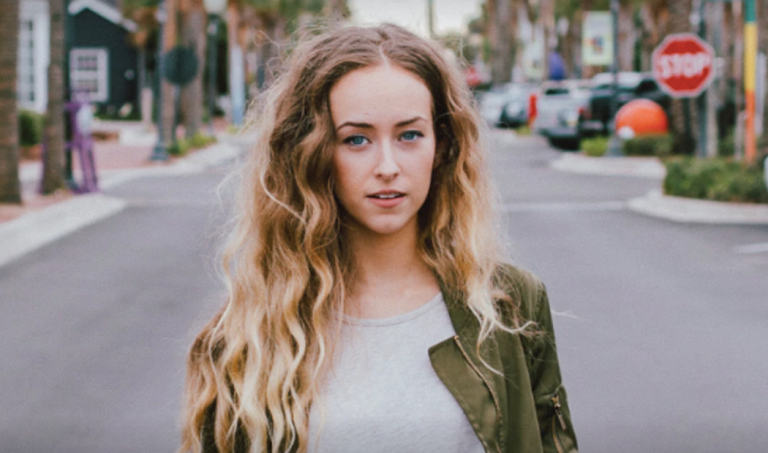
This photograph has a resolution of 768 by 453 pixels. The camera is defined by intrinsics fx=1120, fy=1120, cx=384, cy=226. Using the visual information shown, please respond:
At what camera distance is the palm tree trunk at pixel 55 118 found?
17516 millimetres

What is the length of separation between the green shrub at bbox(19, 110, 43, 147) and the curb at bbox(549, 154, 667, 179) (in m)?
12.8

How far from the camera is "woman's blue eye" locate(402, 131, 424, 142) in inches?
90.0

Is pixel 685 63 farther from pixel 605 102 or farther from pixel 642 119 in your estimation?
pixel 605 102

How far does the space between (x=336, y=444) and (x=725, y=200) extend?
47.8 feet

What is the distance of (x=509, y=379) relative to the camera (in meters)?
2.26

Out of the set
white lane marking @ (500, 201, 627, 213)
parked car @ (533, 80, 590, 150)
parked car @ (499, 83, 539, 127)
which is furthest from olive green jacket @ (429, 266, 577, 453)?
parked car @ (499, 83, 539, 127)

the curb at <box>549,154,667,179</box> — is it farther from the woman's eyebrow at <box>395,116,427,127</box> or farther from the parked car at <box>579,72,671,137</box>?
the woman's eyebrow at <box>395,116,427,127</box>

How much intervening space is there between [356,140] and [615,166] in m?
23.9

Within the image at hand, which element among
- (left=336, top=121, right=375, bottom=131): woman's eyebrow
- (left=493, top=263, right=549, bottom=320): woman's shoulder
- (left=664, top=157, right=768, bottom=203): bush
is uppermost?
(left=336, top=121, right=375, bottom=131): woman's eyebrow

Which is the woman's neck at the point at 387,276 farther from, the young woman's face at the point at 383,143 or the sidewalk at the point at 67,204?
the sidewalk at the point at 67,204

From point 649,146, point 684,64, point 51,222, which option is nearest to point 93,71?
point 649,146

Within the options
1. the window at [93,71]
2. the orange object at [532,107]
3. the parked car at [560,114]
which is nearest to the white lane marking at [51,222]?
the parked car at [560,114]

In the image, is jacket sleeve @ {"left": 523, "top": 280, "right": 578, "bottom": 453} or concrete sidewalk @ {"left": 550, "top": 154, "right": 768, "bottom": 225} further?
concrete sidewalk @ {"left": 550, "top": 154, "right": 768, "bottom": 225}

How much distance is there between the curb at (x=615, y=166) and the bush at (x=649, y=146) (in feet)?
1.35
